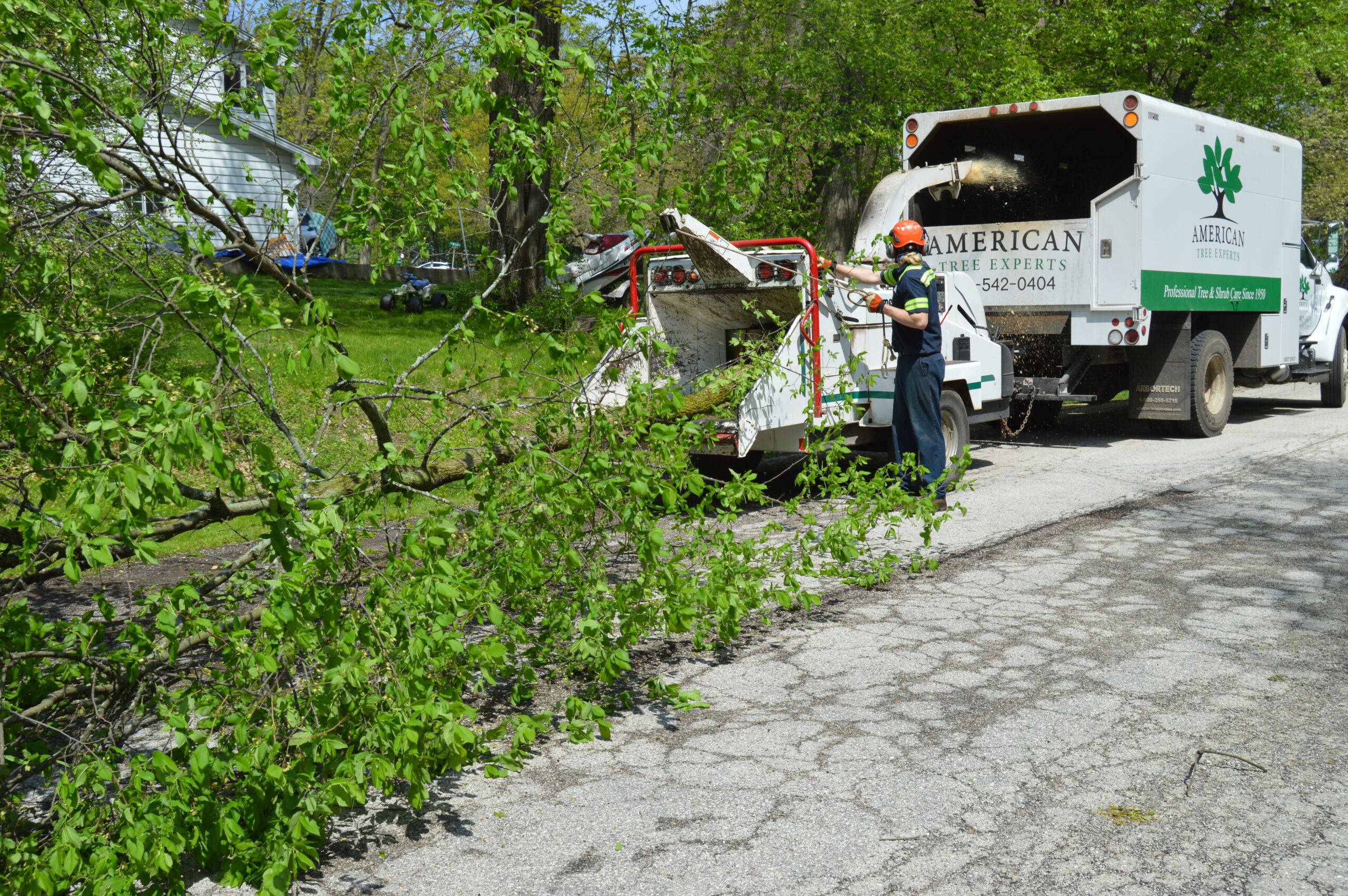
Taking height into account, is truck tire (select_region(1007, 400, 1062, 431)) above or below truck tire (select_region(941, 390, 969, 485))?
below

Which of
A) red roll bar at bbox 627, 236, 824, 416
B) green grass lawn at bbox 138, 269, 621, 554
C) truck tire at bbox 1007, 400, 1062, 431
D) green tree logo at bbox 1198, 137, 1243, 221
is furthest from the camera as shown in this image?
truck tire at bbox 1007, 400, 1062, 431

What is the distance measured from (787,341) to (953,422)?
220 centimetres

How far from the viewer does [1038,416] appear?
46.2 feet

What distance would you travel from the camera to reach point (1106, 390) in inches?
537

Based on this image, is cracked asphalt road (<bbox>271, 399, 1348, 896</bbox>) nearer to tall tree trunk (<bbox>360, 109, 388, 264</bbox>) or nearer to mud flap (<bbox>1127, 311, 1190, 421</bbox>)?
tall tree trunk (<bbox>360, 109, 388, 264</bbox>)

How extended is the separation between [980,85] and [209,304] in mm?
16548

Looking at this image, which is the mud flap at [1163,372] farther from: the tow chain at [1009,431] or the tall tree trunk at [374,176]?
the tall tree trunk at [374,176]

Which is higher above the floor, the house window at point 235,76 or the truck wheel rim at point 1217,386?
the house window at point 235,76

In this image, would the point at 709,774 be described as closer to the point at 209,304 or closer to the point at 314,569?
the point at 314,569

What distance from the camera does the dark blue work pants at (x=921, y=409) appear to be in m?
8.45

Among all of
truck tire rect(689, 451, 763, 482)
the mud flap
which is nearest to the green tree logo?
the mud flap

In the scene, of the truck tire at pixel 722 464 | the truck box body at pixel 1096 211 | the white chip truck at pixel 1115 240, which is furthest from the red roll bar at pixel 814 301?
the truck box body at pixel 1096 211

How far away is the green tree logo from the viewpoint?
12.4 metres

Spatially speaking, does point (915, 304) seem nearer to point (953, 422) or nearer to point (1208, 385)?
point (953, 422)
